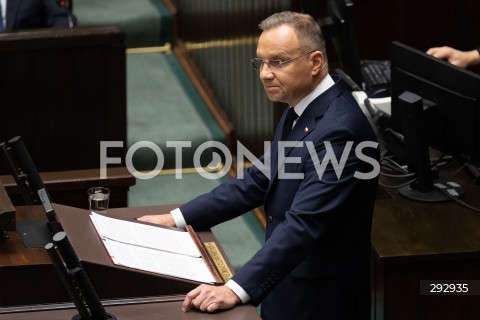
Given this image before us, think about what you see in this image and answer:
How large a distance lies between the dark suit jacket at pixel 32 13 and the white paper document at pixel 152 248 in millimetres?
2436

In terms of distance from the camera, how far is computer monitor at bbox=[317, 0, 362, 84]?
4684 mm

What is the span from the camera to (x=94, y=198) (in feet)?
10.6

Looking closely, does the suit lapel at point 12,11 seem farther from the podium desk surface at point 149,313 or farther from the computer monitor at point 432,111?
the podium desk surface at point 149,313

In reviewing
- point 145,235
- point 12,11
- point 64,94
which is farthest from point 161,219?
point 12,11

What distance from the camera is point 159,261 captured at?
291 centimetres

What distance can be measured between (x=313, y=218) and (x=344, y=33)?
1944 millimetres

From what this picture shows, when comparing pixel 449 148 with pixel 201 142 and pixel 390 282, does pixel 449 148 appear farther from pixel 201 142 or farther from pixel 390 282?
pixel 201 142

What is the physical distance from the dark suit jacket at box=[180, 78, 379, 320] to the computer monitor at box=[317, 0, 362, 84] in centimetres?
154

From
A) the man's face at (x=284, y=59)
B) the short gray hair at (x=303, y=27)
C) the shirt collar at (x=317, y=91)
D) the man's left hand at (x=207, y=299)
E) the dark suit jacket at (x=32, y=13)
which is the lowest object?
the man's left hand at (x=207, y=299)

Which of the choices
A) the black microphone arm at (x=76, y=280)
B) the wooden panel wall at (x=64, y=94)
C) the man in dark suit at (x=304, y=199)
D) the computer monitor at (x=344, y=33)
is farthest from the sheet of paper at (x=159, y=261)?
the computer monitor at (x=344, y=33)

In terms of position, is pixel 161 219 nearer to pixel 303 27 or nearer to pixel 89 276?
pixel 89 276

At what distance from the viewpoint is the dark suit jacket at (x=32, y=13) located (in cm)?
536

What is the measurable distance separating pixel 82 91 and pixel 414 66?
1375mm

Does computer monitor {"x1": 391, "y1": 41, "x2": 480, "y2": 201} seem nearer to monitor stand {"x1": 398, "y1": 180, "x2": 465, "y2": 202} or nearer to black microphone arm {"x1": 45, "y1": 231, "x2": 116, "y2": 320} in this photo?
monitor stand {"x1": 398, "y1": 180, "x2": 465, "y2": 202}
